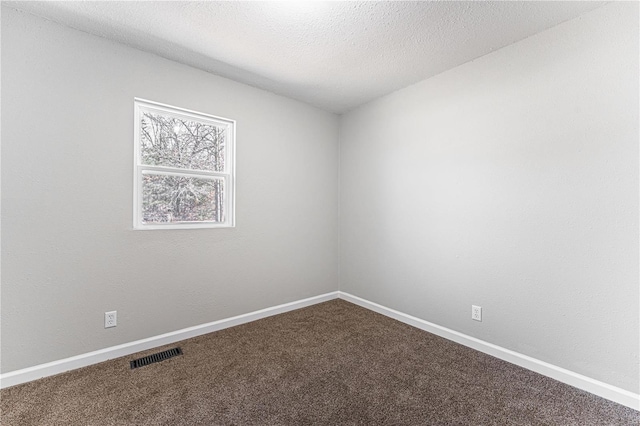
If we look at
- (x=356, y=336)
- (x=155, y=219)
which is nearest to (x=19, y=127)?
(x=155, y=219)

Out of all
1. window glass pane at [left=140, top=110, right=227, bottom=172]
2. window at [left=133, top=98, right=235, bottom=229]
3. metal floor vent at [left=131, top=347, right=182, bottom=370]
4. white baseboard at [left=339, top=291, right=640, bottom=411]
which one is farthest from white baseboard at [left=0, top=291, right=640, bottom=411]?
window glass pane at [left=140, top=110, right=227, bottom=172]

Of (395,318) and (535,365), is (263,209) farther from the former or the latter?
(535,365)

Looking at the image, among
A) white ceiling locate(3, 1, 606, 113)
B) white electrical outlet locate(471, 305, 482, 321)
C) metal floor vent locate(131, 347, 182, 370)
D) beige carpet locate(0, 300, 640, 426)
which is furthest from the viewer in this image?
white electrical outlet locate(471, 305, 482, 321)

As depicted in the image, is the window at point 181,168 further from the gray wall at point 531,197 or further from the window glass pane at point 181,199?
the gray wall at point 531,197

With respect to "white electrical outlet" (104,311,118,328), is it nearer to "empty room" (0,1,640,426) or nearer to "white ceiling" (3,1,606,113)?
"empty room" (0,1,640,426)

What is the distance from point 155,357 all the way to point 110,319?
1.51 feet

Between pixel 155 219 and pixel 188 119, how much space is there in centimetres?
98

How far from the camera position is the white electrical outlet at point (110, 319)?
217cm

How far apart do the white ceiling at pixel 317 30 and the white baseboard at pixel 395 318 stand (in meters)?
2.41

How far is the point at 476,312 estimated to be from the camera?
2.40m

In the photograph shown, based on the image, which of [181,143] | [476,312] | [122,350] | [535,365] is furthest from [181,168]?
[535,365]

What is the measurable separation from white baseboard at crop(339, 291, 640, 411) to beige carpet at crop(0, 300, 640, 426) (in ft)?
0.19

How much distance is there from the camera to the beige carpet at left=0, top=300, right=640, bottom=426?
1578 mm

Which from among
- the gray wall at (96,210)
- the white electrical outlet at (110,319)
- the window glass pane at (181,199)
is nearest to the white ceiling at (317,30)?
the gray wall at (96,210)
